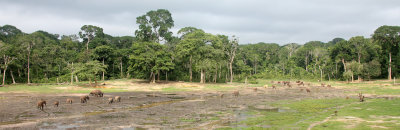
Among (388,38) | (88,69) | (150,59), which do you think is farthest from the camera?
(388,38)

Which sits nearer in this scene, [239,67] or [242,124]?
[242,124]

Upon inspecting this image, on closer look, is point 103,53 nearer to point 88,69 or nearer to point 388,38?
point 88,69

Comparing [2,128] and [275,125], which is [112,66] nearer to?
[2,128]

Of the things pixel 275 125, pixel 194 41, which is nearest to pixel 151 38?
pixel 194 41

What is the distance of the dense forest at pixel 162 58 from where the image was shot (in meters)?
54.8

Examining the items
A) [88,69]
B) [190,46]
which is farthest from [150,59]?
[88,69]

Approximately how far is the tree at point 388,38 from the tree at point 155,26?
2275 inches

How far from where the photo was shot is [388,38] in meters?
70.9

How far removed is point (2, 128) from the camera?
14148 millimetres

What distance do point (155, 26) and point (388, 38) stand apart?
212 ft

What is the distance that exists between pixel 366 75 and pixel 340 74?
968 centimetres

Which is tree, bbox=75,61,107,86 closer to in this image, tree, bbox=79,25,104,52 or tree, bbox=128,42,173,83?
tree, bbox=128,42,173,83

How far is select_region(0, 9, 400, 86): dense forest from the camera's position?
54.8 m

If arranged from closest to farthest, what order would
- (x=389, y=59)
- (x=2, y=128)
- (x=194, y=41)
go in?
(x=2, y=128) → (x=194, y=41) → (x=389, y=59)
